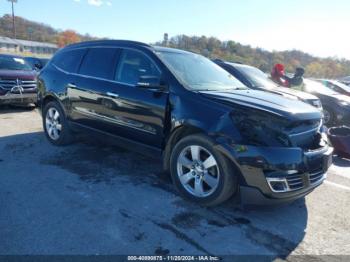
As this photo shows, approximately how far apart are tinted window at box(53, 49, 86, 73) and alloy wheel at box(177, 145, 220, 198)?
2765 mm

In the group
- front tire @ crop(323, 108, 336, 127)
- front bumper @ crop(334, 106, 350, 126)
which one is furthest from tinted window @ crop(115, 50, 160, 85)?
front bumper @ crop(334, 106, 350, 126)

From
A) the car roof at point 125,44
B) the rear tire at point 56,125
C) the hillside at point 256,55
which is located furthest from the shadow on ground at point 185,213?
the hillside at point 256,55

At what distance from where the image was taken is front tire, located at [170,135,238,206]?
353cm

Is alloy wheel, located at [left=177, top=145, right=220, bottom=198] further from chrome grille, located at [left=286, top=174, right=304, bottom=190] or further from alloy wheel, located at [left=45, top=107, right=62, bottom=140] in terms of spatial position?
alloy wheel, located at [left=45, top=107, right=62, bottom=140]

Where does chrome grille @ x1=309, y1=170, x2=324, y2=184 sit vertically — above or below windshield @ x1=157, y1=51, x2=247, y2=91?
below

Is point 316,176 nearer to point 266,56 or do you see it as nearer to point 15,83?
point 15,83

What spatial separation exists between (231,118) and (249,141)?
33 cm

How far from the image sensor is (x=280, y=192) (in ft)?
10.9

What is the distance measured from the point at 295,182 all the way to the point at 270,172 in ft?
1.04

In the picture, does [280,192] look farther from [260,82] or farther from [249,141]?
[260,82]

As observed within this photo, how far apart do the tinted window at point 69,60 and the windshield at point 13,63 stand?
504 cm

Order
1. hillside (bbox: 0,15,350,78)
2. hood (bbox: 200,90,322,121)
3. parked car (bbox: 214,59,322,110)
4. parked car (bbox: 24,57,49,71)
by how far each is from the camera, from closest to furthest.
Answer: hood (bbox: 200,90,322,121)
parked car (bbox: 214,59,322,110)
parked car (bbox: 24,57,49,71)
hillside (bbox: 0,15,350,78)

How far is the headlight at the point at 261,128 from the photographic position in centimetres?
337

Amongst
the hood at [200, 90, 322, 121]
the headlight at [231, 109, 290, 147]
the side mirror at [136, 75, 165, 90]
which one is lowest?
the headlight at [231, 109, 290, 147]
